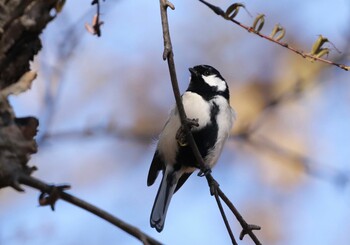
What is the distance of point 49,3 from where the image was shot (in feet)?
4.92

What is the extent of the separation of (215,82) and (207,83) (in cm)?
6

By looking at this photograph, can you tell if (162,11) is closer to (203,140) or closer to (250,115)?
(203,140)

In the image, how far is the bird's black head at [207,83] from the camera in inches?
137

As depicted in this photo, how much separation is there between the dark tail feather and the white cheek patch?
0.55 m

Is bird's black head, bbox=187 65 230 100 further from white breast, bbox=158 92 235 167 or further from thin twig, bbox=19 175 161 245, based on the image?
thin twig, bbox=19 175 161 245

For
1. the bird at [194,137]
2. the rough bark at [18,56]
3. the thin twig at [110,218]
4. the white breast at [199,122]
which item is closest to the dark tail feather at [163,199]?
the bird at [194,137]

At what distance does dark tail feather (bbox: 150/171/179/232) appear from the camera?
323 cm

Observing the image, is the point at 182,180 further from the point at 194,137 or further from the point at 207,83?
the point at 207,83

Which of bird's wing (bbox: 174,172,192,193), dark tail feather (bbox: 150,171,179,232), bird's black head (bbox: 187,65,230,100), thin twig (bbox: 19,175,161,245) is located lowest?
dark tail feather (bbox: 150,171,179,232)

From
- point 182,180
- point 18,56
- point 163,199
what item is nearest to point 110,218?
point 18,56

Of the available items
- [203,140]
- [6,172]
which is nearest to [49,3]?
[6,172]

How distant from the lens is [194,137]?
327cm

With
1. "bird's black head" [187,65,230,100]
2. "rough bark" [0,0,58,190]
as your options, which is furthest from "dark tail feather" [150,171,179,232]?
"rough bark" [0,0,58,190]

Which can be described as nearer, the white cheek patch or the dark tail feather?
the dark tail feather
